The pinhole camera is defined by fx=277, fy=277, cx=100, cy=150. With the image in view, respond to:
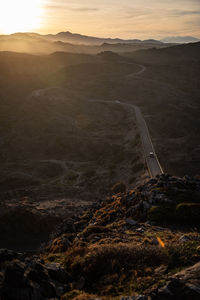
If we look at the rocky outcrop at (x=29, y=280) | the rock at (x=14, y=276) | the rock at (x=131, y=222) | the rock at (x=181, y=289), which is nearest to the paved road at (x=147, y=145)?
the rock at (x=131, y=222)

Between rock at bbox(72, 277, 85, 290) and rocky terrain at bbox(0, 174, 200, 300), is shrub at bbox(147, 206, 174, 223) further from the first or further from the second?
rock at bbox(72, 277, 85, 290)

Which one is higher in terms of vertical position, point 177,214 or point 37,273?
point 37,273

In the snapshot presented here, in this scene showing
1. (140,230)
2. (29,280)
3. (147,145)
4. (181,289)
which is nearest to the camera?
(181,289)

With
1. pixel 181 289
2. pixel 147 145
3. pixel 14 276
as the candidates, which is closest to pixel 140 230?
pixel 181 289

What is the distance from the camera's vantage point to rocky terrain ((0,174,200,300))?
11.6m

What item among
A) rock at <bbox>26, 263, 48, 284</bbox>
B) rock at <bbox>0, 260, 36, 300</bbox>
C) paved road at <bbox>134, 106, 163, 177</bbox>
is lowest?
paved road at <bbox>134, 106, 163, 177</bbox>

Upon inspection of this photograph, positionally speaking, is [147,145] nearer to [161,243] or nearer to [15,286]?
[161,243]

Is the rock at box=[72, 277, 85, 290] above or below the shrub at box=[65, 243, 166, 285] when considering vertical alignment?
below

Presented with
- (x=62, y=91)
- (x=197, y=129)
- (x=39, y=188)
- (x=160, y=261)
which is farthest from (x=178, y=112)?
(x=160, y=261)

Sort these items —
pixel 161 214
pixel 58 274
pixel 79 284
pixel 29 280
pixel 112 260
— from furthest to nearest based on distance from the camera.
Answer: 1. pixel 161 214
2. pixel 112 260
3. pixel 58 274
4. pixel 79 284
5. pixel 29 280

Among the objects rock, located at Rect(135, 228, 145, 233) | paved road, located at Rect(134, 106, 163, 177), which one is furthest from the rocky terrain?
paved road, located at Rect(134, 106, 163, 177)

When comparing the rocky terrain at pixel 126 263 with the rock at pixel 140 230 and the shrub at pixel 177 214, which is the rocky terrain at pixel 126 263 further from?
the rock at pixel 140 230

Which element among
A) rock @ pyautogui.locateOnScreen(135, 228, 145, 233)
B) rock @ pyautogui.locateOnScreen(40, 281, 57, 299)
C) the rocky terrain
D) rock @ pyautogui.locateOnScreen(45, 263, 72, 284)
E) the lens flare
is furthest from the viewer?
rock @ pyautogui.locateOnScreen(135, 228, 145, 233)

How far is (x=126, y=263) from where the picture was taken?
14492 mm
